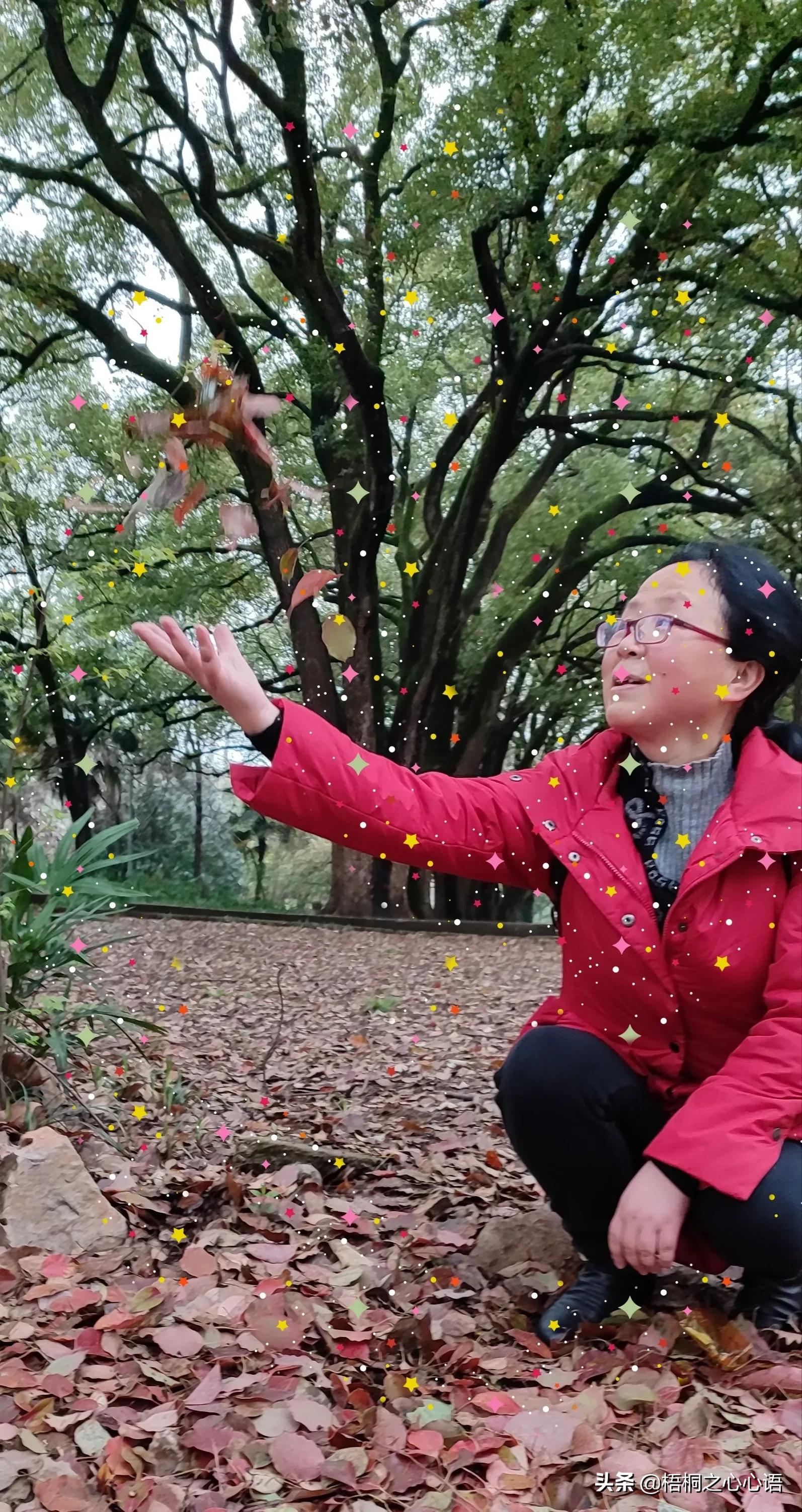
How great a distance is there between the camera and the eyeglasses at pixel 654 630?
3.12 ft

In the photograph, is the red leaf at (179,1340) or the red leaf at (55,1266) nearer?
the red leaf at (179,1340)

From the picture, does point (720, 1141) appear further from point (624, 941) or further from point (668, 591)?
point (668, 591)

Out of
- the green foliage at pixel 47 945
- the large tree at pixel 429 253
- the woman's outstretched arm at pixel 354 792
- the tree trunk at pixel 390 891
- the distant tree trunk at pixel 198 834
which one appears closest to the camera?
the woman's outstretched arm at pixel 354 792

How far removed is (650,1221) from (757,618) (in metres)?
0.56

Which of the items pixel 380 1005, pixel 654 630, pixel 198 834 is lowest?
pixel 380 1005

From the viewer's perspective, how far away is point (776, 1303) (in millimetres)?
1010

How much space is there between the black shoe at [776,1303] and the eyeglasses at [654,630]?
2.05ft

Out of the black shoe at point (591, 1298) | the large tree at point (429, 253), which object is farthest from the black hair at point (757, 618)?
the large tree at point (429, 253)

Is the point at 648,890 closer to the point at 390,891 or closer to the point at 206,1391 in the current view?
the point at 206,1391

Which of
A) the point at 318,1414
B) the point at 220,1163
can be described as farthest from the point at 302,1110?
the point at 318,1414

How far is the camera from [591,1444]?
837mm

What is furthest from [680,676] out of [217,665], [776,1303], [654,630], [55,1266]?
[55,1266]

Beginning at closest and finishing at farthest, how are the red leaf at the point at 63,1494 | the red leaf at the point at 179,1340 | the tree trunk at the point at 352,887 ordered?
the red leaf at the point at 63,1494 → the red leaf at the point at 179,1340 → the tree trunk at the point at 352,887

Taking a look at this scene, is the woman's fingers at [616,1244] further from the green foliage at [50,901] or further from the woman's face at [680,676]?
the green foliage at [50,901]
